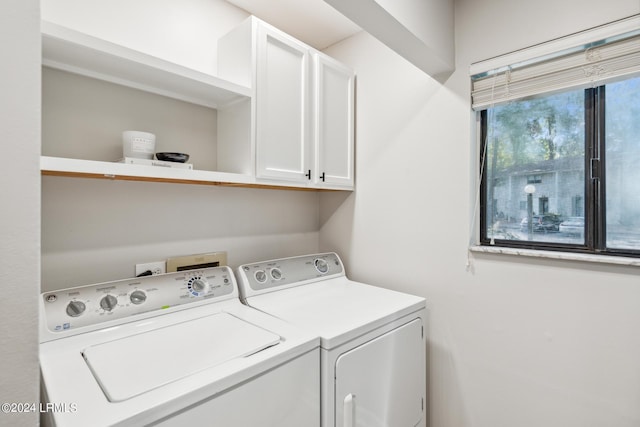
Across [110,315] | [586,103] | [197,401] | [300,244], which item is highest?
[586,103]

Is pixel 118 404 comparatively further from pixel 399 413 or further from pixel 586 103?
pixel 586 103

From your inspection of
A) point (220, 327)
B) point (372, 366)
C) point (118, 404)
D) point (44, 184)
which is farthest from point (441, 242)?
point (44, 184)

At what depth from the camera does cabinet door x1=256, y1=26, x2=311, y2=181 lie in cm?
156

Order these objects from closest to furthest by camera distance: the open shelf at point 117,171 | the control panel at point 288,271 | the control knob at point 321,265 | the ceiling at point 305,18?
the open shelf at point 117,171, the control panel at point 288,271, the ceiling at point 305,18, the control knob at point 321,265

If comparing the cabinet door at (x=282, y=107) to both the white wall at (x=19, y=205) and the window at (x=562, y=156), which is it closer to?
the window at (x=562, y=156)

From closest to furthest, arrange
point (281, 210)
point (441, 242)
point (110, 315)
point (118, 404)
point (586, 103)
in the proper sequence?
point (118, 404) → point (110, 315) → point (586, 103) → point (441, 242) → point (281, 210)

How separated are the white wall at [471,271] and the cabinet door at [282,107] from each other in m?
0.50

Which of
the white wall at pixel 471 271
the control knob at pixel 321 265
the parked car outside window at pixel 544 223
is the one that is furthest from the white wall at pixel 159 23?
the parked car outside window at pixel 544 223

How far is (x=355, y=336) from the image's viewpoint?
124 cm

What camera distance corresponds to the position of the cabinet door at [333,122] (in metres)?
1.84

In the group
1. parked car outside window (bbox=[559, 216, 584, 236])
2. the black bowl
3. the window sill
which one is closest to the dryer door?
the window sill

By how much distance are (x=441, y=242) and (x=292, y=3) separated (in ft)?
5.28

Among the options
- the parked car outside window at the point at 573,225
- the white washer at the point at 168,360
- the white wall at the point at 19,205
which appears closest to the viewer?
the white wall at the point at 19,205

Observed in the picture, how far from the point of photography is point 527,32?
4.62ft
